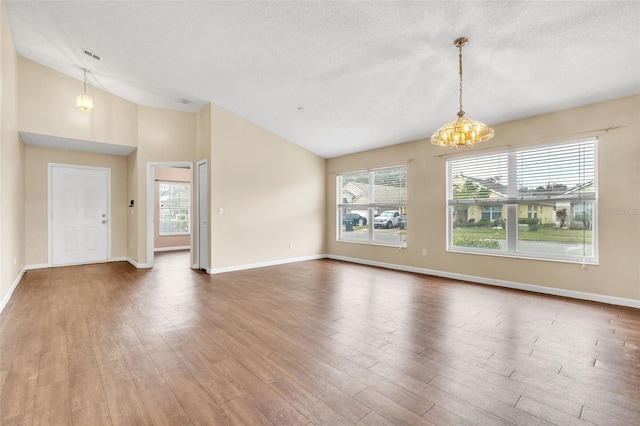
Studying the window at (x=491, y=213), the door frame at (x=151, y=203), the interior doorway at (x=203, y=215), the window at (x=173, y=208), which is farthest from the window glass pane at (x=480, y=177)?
the window at (x=173, y=208)

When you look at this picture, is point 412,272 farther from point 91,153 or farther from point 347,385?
point 91,153

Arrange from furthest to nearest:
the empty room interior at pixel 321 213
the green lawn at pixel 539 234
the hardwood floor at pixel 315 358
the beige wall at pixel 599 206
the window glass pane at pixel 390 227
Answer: the window glass pane at pixel 390 227 < the green lawn at pixel 539 234 < the beige wall at pixel 599 206 < the empty room interior at pixel 321 213 < the hardwood floor at pixel 315 358

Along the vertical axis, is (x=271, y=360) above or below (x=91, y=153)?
Result: below

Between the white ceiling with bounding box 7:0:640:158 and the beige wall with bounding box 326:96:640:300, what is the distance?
27 cm

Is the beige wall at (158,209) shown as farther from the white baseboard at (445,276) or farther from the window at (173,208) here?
the white baseboard at (445,276)

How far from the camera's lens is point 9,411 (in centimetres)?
173

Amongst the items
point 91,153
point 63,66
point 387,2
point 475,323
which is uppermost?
point 63,66

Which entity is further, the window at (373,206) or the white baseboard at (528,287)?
the window at (373,206)

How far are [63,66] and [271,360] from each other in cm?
581

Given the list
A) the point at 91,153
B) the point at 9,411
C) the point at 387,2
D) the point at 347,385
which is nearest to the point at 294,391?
the point at 347,385

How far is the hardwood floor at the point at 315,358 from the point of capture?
1.75 meters

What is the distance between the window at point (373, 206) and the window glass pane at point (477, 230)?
3.30 ft

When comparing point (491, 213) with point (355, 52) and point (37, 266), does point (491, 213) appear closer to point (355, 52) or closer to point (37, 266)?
point (355, 52)

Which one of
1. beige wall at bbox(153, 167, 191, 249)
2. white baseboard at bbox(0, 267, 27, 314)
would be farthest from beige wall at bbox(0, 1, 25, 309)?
beige wall at bbox(153, 167, 191, 249)
